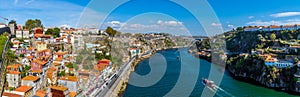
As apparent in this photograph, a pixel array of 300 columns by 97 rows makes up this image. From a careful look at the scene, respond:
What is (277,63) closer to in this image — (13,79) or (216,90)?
(216,90)

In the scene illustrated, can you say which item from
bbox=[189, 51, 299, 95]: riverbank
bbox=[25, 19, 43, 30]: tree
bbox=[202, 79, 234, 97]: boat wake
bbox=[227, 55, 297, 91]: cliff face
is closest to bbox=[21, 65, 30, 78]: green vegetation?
bbox=[202, 79, 234, 97]: boat wake

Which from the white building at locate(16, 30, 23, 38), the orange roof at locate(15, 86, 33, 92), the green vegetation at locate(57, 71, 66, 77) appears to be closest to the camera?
the orange roof at locate(15, 86, 33, 92)

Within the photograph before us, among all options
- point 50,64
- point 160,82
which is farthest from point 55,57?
point 160,82

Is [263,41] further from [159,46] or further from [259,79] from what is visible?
[159,46]

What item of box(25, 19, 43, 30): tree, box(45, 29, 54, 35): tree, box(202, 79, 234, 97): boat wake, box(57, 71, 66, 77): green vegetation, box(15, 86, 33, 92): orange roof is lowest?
box(202, 79, 234, 97): boat wake

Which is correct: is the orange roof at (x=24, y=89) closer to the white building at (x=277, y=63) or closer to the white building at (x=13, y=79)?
the white building at (x=13, y=79)

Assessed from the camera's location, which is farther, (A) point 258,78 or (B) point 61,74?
(A) point 258,78

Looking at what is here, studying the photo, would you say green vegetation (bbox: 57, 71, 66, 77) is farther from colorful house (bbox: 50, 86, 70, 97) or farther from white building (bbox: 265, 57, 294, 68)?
white building (bbox: 265, 57, 294, 68)

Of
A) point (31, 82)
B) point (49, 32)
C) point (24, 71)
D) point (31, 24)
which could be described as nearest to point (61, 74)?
point (24, 71)
